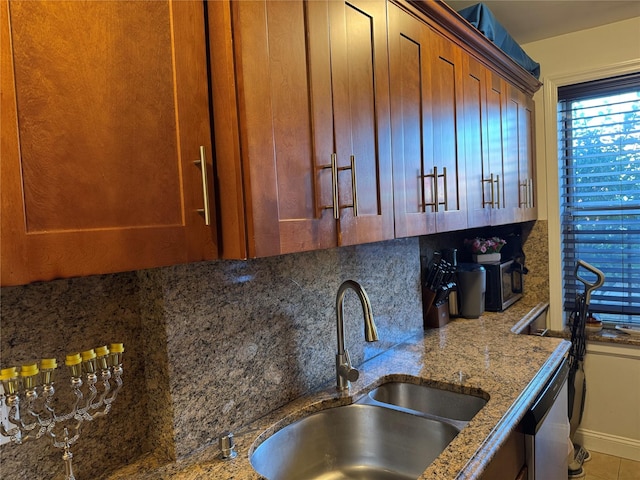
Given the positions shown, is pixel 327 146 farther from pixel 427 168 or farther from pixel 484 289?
pixel 484 289

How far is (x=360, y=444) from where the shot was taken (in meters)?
1.40

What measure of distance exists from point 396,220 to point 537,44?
2.30m

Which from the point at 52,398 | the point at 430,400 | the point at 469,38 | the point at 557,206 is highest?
the point at 469,38

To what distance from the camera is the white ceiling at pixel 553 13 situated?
2320mm

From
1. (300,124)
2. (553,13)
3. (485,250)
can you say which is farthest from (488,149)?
(300,124)

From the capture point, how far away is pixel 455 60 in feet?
5.93

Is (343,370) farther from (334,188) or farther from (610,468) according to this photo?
(610,468)

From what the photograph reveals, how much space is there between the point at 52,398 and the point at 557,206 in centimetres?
298

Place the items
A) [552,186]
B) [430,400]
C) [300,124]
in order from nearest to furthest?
[300,124] → [430,400] → [552,186]

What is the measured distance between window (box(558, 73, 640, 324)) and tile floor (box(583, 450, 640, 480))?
0.86 m

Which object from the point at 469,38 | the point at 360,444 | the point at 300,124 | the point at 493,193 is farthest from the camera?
the point at 493,193

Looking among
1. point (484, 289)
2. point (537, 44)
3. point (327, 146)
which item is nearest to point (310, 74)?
point (327, 146)

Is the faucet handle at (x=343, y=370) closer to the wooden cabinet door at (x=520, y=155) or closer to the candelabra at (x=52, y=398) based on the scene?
the candelabra at (x=52, y=398)

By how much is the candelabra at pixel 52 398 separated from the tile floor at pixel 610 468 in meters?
2.80
